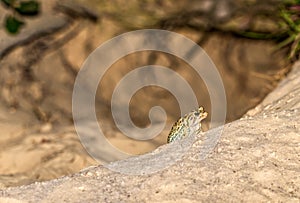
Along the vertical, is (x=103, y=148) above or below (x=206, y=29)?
below

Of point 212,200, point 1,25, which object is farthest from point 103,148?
point 212,200

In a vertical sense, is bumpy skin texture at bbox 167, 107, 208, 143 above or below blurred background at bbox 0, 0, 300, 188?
below

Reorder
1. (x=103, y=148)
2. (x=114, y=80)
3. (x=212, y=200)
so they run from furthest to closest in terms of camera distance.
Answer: (x=114, y=80) → (x=103, y=148) → (x=212, y=200)

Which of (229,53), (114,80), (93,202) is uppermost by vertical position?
(229,53)

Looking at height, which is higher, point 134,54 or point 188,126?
point 134,54

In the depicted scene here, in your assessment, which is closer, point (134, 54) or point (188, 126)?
point (188, 126)

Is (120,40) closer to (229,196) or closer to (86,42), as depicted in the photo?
(86,42)

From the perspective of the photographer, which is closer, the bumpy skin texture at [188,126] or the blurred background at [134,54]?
the bumpy skin texture at [188,126]

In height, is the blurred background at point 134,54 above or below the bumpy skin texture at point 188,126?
above
